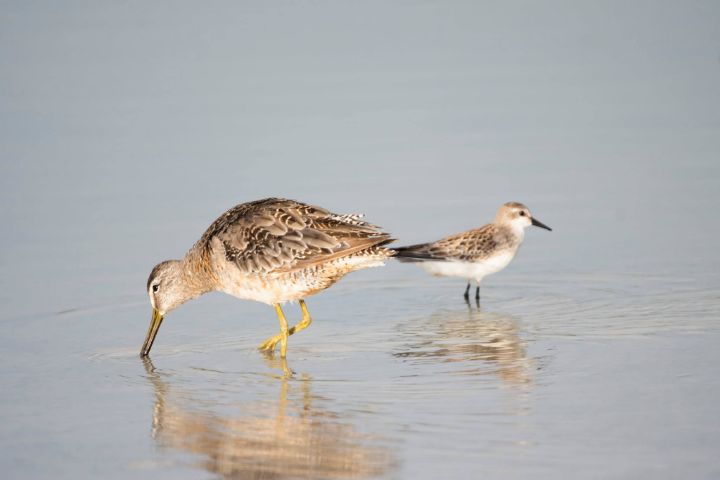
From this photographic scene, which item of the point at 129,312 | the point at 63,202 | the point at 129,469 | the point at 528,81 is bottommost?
the point at 129,469

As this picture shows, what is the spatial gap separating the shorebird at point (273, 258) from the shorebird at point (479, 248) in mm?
927

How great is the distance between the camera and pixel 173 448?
16.6ft

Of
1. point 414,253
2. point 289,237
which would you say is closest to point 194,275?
point 289,237

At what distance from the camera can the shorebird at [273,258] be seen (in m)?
6.92

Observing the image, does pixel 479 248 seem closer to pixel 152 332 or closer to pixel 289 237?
pixel 289 237

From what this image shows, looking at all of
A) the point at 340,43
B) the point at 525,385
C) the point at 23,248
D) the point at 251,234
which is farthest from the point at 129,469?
the point at 340,43

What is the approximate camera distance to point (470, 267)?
26.9 feet

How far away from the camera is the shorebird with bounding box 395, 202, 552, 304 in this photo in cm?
820

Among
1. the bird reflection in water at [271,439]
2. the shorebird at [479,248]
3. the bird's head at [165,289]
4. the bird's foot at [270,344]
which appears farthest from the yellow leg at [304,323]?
the bird reflection in water at [271,439]

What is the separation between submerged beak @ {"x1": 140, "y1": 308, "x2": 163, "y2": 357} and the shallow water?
0.31 ft

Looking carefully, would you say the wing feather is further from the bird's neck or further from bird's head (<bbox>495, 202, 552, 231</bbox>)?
bird's head (<bbox>495, 202, 552, 231</bbox>)

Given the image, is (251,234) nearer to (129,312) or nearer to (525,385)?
(129,312)

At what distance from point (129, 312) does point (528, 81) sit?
6640 mm

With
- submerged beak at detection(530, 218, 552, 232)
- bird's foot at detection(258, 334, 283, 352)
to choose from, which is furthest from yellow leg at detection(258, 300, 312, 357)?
submerged beak at detection(530, 218, 552, 232)
